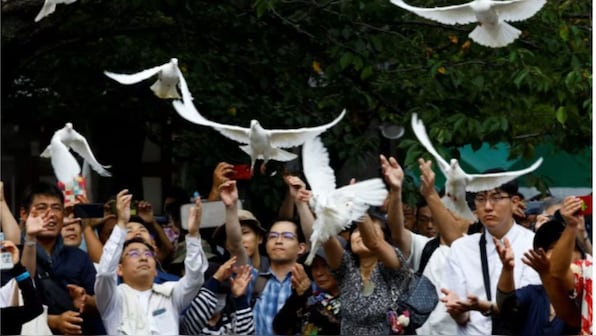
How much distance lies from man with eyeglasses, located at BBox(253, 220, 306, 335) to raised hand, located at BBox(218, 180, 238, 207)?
0.97ft

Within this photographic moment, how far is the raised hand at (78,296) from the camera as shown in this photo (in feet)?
23.7

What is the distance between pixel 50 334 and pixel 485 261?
1951 millimetres

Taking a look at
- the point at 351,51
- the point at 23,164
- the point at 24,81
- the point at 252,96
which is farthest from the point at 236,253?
the point at 23,164

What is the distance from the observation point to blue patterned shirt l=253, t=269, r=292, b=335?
7.49 metres

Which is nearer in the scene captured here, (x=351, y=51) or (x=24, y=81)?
(x=351, y=51)

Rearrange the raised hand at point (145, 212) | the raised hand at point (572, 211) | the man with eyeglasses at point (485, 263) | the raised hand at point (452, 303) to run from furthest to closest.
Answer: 1. the raised hand at point (145, 212)
2. the man with eyeglasses at point (485, 263)
3. the raised hand at point (452, 303)
4. the raised hand at point (572, 211)

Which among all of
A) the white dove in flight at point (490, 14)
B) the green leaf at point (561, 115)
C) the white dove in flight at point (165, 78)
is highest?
the white dove in flight at point (490, 14)

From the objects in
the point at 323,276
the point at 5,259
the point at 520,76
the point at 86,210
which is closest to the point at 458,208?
the point at 323,276

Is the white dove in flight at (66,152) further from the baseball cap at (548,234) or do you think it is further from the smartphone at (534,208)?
the smartphone at (534,208)

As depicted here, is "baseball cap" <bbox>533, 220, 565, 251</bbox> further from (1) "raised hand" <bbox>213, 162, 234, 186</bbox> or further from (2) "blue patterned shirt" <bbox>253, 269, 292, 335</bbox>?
(1) "raised hand" <bbox>213, 162, 234, 186</bbox>

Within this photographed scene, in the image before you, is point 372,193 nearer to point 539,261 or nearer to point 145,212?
point 539,261

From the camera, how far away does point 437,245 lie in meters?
7.67

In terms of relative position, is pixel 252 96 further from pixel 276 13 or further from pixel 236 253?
pixel 236 253

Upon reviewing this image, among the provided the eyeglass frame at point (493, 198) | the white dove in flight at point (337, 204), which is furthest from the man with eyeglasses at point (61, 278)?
the eyeglass frame at point (493, 198)
